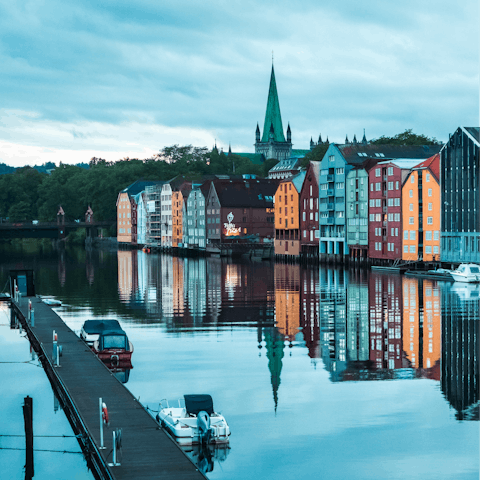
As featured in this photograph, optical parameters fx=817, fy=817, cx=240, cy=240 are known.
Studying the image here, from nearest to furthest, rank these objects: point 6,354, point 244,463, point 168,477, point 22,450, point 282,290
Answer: point 168,477 < point 244,463 < point 22,450 < point 6,354 < point 282,290

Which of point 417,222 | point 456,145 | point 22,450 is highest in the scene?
point 456,145

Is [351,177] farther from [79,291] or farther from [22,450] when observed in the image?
[22,450]

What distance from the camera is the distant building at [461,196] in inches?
3912

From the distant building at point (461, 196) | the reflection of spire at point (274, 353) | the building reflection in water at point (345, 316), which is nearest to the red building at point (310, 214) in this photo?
the building reflection in water at point (345, 316)

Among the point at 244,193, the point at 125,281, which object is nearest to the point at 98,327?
the point at 125,281

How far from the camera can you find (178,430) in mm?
27859

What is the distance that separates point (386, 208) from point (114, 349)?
83.0 meters

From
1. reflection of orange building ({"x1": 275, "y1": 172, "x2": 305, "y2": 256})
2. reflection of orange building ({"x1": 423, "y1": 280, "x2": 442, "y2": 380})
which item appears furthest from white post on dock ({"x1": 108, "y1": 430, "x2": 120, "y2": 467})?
reflection of orange building ({"x1": 275, "y1": 172, "x2": 305, "y2": 256})

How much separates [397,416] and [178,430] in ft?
28.9

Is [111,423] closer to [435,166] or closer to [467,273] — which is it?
[467,273]

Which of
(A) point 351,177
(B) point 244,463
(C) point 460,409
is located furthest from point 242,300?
(A) point 351,177

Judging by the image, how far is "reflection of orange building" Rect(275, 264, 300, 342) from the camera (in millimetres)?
55125

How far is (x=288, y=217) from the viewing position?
15300 centimetres

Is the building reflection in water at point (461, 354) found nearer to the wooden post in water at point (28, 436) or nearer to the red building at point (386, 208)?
the wooden post in water at point (28, 436)
